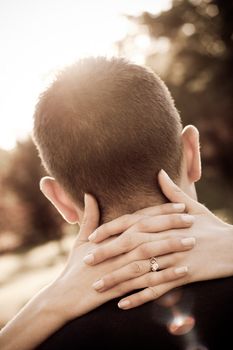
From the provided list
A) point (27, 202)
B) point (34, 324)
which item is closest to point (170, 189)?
point (34, 324)

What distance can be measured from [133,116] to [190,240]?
0.63 metres

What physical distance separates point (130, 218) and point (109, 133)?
411 mm

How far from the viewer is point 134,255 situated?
1.98m

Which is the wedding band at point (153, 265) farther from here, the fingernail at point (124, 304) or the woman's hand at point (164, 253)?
the fingernail at point (124, 304)

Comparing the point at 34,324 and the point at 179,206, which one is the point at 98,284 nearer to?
the point at 34,324

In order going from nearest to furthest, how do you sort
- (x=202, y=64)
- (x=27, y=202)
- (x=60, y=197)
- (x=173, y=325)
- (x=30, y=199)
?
(x=173, y=325) < (x=60, y=197) < (x=30, y=199) < (x=27, y=202) < (x=202, y=64)

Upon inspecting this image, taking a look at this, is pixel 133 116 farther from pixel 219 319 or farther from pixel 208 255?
pixel 219 319

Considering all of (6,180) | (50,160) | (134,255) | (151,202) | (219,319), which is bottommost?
(6,180)

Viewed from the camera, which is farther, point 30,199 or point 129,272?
point 30,199

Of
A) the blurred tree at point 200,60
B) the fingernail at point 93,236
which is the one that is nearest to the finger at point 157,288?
the fingernail at point 93,236

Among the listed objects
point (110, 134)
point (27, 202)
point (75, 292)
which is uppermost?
point (110, 134)

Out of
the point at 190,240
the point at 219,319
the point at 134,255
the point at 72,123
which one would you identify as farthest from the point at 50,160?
the point at 219,319

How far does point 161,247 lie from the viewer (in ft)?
6.33

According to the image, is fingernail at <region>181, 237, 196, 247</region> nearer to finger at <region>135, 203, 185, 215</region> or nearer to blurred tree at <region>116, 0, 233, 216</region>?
finger at <region>135, 203, 185, 215</region>
